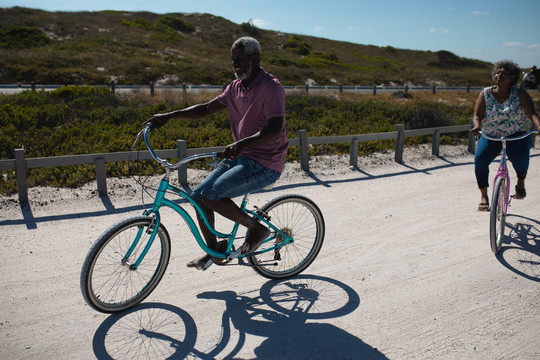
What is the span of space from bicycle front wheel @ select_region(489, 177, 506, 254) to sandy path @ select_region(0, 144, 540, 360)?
0.20 meters

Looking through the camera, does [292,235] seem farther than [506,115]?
No

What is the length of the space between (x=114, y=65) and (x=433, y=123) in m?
25.4

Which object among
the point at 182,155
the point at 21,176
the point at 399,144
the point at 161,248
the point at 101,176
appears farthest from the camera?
the point at 399,144

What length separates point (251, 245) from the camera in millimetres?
4176

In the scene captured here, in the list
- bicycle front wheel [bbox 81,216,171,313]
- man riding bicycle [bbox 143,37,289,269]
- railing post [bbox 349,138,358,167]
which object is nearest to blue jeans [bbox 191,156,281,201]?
man riding bicycle [bbox 143,37,289,269]

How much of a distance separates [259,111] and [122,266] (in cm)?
185

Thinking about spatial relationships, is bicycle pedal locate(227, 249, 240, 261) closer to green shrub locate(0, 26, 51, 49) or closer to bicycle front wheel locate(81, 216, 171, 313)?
bicycle front wheel locate(81, 216, 171, 313)

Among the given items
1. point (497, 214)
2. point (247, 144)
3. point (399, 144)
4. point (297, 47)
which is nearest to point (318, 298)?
point (247, 144)

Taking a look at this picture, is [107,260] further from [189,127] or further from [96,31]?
[96,31]

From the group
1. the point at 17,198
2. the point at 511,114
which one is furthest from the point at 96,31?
the point at 511,114

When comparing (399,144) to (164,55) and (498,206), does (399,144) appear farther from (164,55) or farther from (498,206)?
(164,55)

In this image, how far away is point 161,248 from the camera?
4.16 m

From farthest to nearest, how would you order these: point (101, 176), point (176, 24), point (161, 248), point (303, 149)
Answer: point (176, 24), point (303, 149), point (101, 176), point (161, 248)

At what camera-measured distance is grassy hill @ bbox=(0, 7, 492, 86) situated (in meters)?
32.5
